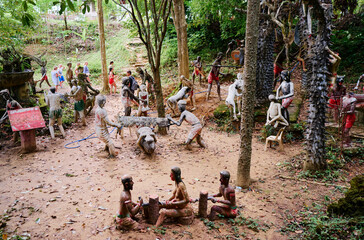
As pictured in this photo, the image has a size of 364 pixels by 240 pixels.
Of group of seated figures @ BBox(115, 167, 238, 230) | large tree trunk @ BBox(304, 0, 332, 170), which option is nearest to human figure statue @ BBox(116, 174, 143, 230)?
group of seated figures @ BBox(115, 167, 238, 230)

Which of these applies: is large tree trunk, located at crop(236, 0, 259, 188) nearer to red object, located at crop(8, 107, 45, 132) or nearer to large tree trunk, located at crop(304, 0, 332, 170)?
large tree trunk, located at crop(304, 0, 332, 170)

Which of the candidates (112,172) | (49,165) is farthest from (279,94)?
(49,165)

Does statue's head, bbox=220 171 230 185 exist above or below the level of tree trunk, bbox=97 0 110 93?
below

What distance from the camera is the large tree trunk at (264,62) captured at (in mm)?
10578

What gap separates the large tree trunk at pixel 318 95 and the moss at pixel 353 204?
70.5 inches

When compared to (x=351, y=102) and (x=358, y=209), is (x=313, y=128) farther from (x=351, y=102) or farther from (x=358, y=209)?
(x=358, y=209)

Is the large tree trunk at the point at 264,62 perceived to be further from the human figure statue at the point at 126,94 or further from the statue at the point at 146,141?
the statue at the point at 146,141

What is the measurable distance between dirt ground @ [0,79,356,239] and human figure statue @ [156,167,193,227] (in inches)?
8.8

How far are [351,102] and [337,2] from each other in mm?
12737

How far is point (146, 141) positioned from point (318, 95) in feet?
16.5

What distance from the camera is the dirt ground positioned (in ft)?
14.4

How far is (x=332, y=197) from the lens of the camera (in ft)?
18.0

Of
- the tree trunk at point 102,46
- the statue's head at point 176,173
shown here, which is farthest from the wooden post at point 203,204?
the tree trunk at point 102,46

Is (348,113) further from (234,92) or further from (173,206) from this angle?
(173,206)
